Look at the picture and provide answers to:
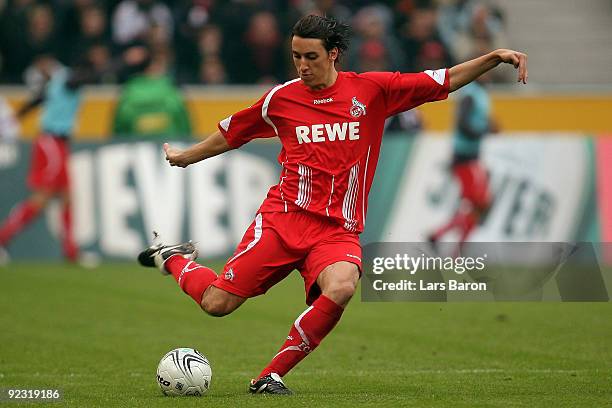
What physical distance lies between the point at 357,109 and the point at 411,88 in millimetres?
373

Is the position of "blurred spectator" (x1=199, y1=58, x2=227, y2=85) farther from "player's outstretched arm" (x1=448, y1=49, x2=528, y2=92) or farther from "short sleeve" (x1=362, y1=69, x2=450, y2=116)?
"player's outstretched arm" (x1=448, y1=49, x2=528, y2=92)

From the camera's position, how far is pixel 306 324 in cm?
737

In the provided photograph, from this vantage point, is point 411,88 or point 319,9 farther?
point 319,9

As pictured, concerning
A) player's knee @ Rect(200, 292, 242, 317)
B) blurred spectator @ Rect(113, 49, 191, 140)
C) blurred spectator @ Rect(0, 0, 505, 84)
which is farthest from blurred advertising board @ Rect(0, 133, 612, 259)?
player's knee @ Rect(200, 292, 242, 317)

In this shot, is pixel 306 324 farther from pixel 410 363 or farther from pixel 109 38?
pixel 109 38

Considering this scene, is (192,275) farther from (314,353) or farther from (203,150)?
(314,353)

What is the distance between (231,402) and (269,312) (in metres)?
5.44

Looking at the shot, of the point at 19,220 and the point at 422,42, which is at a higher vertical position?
the point at 422,42

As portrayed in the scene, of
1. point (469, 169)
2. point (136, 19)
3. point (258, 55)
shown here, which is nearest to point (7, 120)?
point (136, 19)

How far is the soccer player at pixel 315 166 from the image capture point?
7.49 metres

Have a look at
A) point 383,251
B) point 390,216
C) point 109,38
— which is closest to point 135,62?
point 109,38

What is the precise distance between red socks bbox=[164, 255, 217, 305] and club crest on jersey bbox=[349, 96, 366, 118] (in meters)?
1.32

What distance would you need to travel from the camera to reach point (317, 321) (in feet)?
24.1

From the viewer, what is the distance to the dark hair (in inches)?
294
